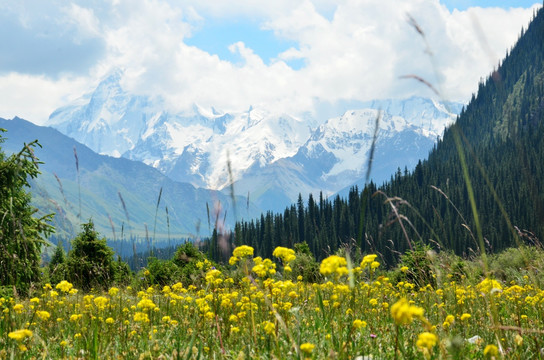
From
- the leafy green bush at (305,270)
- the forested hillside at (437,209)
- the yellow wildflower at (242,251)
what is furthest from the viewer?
the forested hillside at (437,209)

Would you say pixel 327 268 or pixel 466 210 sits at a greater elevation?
pixel 466 210

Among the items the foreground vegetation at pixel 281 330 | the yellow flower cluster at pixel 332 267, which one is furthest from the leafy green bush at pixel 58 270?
the yellow flower cluster at pixel 332 267

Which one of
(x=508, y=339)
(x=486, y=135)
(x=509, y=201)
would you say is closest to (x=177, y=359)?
(x=508, y=339)

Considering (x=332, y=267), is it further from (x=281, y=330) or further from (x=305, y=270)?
(x=305, y=270)

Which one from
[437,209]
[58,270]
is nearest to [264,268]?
[58,270]

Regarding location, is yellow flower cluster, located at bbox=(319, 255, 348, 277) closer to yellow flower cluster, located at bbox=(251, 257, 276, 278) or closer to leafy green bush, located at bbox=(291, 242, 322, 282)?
yellow flower cluster, located at bbox=(251, 257, 276, 278)

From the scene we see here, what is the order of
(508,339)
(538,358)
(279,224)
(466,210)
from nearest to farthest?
(538,358)
(508,339)
(466,210)
(279,224)

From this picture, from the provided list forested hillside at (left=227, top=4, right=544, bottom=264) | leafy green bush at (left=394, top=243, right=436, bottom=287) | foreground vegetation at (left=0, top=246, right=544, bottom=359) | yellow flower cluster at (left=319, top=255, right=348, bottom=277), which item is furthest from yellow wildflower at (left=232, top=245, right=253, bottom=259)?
forested hillside at (left=227, top=4, right=544, bottom=264)

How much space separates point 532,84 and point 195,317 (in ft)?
729

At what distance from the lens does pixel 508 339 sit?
13.1ft

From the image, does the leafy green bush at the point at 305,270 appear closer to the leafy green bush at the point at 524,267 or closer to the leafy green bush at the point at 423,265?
the leafy green bush at the point at 423,265

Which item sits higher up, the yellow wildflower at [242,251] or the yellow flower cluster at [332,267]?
the yellow wildflower at [242,251]

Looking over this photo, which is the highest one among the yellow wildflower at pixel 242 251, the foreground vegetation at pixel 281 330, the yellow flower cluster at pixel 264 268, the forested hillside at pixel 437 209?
the forested hillside at pixel 437 209

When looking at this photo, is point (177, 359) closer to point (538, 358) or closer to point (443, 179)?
point (538, 358)
